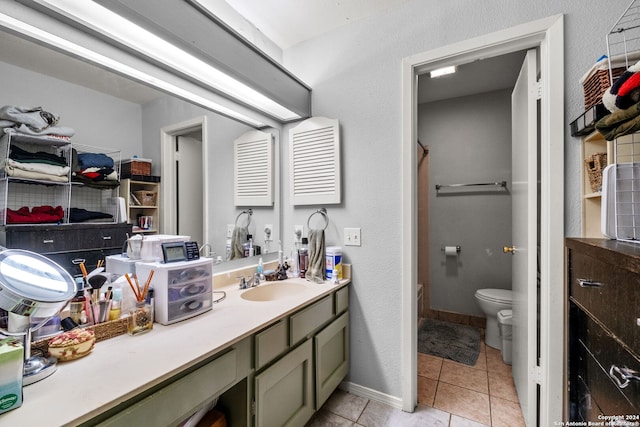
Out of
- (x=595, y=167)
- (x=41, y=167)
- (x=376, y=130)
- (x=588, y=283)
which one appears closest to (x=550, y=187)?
(x=595, y=167)

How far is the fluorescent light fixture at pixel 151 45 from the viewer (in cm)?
97

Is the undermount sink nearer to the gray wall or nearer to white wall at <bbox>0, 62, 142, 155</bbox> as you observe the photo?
white wall at <bbox>0, 62, 142, 155</bbox>

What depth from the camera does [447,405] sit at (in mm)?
1730

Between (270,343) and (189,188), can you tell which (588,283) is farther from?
(189,188)

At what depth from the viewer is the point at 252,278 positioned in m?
1.73

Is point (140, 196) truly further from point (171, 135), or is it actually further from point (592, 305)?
point (592, 305)

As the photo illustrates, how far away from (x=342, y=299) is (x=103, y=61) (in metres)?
1.70

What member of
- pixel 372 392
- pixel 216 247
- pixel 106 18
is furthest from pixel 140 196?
pixel 372 392

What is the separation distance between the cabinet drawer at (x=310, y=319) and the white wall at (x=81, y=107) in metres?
1.09

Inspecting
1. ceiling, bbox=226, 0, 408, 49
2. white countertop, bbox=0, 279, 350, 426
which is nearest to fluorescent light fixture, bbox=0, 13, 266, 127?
ceiling, bbox=226, 0, 408, 49

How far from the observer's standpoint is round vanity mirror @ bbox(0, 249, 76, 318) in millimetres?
690

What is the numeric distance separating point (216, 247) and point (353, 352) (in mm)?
1154

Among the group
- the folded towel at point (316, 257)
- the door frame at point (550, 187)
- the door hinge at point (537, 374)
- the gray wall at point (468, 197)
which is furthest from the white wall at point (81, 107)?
the gray wall at point (468, 197)

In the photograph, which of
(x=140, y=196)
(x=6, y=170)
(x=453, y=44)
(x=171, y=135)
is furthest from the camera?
(x=453, y=44)
